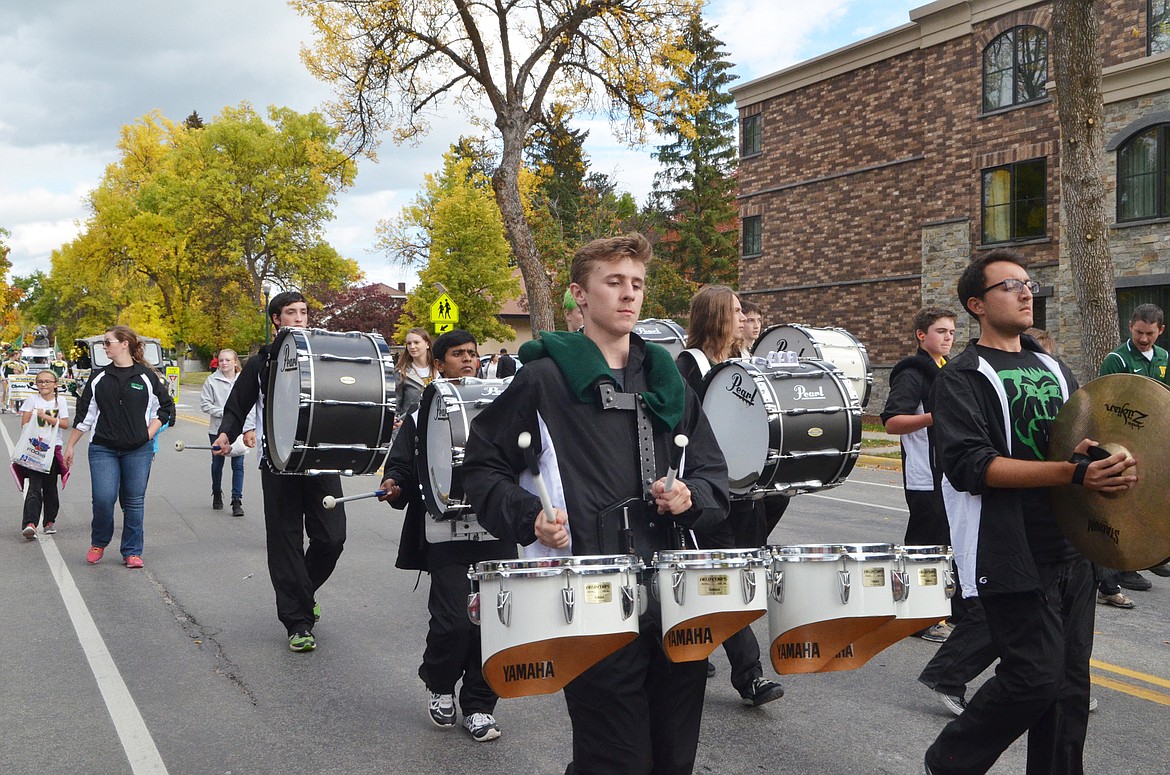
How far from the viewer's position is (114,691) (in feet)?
18.4

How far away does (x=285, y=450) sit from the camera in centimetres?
602

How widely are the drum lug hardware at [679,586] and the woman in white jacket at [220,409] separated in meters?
10.6

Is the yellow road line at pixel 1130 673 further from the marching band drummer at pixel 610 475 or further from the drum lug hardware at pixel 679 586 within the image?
the drum lug hardware at pixel 679 586

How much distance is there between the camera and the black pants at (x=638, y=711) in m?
2.83

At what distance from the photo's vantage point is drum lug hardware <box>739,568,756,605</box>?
275 centimetres

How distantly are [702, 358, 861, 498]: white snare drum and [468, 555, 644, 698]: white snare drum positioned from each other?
280 centimetres

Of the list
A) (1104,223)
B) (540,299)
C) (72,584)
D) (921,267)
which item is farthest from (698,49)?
(72,584)

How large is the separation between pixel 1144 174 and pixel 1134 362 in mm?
13364

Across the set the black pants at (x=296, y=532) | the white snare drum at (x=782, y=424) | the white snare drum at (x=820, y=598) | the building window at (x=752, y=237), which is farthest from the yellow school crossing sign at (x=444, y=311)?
the white snare drum at (x=820, y=598)

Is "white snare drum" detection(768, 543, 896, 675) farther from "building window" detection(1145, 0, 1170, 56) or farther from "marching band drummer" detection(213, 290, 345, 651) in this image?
"building window" detection(1145, 0, 1170, 56)

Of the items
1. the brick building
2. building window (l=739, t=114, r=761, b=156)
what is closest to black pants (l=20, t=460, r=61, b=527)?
the brick building

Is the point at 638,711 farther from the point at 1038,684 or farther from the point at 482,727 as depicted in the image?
the point at 482,727

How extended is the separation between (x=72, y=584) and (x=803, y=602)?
7.30 metres

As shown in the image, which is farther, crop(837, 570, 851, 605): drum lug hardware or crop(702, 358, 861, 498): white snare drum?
crop(702, 358, 861, 498): white snare drum
